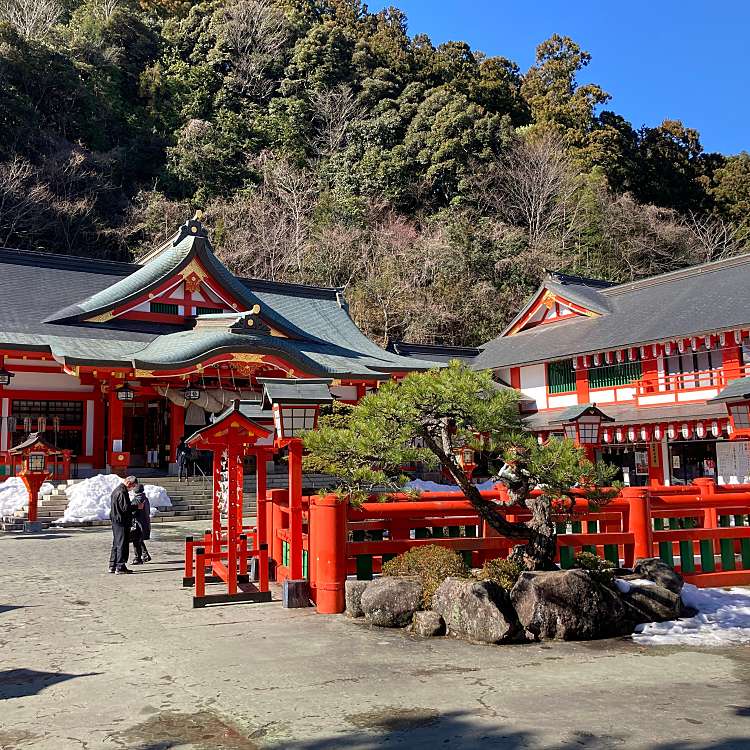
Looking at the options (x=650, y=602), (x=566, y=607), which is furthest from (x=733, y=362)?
(x=566, y=607)

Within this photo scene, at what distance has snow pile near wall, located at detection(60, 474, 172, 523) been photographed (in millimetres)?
18359

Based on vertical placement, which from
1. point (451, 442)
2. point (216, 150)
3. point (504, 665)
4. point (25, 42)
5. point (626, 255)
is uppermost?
point (25, 42)

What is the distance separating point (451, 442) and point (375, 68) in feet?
168

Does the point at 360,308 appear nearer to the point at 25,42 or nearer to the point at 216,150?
the point at 216,150

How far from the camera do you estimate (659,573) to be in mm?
8328

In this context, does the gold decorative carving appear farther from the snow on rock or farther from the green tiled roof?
the snow on rock

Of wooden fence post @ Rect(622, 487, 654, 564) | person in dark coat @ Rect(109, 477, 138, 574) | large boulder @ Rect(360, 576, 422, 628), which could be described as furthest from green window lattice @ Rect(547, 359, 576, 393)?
large boulder @ Rect(360, 576, 422, 628)

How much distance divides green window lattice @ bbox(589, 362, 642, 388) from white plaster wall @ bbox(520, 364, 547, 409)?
224 centimetres

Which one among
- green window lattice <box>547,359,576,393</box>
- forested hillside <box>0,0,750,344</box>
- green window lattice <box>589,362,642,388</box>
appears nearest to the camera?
green window lattice <box>589,362,642,388</box>

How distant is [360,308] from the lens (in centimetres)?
4041

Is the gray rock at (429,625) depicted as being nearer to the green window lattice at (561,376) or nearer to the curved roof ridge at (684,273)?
the green window lattice at (561,376)

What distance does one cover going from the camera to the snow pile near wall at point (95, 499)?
18.4 metres

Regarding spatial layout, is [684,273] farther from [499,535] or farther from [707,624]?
[707,624]

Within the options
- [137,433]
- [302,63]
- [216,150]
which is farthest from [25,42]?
[137,433]
